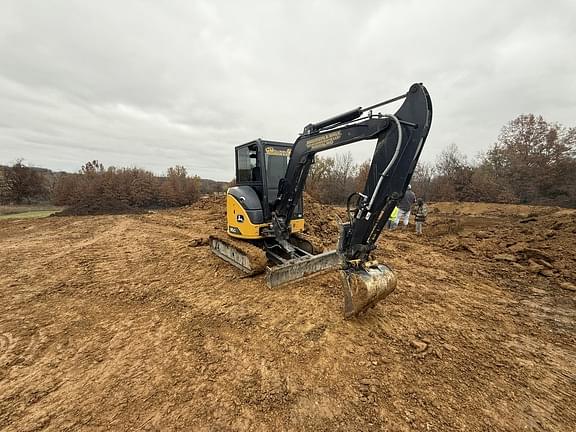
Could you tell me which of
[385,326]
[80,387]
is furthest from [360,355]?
[80,387]

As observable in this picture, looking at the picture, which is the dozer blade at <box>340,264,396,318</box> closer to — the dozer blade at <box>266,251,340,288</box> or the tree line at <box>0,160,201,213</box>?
the dozer blade at <box>266,251,340,288</box>

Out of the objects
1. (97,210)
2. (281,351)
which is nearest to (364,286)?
(281,351)

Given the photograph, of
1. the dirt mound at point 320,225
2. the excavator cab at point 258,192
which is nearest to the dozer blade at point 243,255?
the excavator cab at point 258,192

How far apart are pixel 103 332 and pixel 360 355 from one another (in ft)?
11.4

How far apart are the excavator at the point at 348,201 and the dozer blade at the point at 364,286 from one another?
0.01 meters

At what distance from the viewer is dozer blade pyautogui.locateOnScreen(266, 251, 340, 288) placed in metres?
4.62

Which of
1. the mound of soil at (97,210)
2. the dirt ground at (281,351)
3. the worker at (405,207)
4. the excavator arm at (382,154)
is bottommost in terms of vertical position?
the dirt ground at (281,351)

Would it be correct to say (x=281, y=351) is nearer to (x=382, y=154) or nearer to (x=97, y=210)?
(x=382, y=154)

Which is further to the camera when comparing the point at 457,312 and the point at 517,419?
the point at 457,312

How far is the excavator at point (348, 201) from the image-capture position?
133 inches

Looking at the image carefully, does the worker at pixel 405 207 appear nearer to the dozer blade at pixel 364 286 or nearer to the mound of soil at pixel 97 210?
the dozer blade at pixel 364 286

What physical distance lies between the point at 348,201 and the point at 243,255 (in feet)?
→ 8.71

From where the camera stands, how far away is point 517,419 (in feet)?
7.57

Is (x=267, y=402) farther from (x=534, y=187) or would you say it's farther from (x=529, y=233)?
(x=534, y=187)
